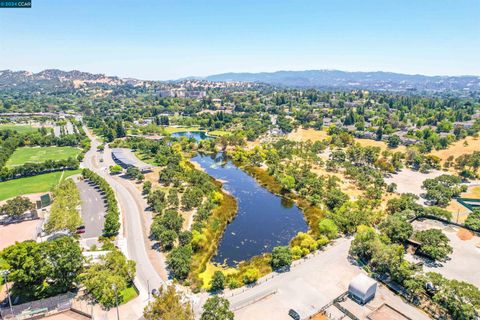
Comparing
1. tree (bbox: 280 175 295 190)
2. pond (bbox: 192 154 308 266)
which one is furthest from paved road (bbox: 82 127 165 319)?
tree (bbox: 280 175 295 190)

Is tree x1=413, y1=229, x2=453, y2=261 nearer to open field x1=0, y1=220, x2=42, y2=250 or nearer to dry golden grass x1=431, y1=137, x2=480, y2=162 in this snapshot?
open field x1=0, y1=220, x2=42, y2=250

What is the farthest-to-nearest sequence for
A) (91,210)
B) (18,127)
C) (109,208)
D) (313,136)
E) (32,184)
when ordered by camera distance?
1. (18,127)
2. (313,136)
3. (32,184)
4. (91,210)
5. (109,208)

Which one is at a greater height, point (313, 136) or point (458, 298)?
point (313, 136)

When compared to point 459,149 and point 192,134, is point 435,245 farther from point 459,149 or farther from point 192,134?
point 192,134

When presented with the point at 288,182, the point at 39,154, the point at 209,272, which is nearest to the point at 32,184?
the point at 39,154

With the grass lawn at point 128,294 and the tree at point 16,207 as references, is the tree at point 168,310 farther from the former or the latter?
the tree at point 16,207

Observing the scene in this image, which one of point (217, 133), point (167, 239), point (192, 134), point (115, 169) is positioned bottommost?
point (167, 239)
